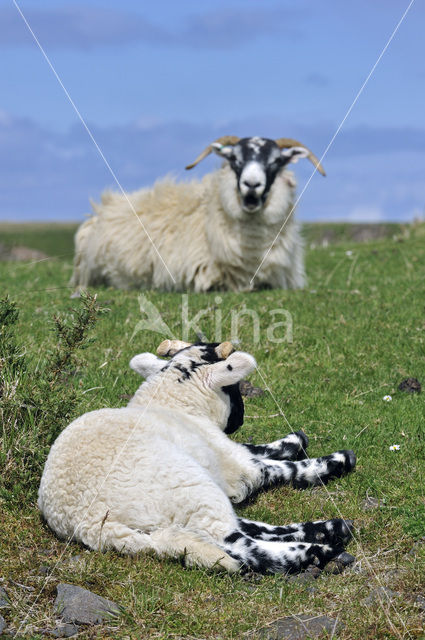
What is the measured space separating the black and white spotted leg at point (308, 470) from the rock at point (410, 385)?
5.75 ft

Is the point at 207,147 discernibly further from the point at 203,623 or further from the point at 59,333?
the point at 203,623

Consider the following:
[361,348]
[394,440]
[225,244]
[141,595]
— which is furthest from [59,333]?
[225,244]

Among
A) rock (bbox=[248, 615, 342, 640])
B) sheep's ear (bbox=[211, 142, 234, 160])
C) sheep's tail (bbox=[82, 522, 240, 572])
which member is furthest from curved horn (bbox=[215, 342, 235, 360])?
sheep's ear (bbox=[211, 142, 234, 160])

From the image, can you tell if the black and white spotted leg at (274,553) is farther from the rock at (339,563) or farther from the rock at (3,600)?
the rock at (3,600)

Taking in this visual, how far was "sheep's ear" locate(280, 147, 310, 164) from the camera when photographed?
39.8 ft

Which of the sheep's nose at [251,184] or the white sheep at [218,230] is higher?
the sheep's nose at [251,184]

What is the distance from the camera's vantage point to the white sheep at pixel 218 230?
38.4ft

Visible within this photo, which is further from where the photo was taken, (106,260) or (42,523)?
(106,260)

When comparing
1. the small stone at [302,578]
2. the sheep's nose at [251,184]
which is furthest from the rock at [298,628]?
the sheep's nose at [251,184]

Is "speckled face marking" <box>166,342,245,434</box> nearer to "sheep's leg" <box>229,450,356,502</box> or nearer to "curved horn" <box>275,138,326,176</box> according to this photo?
"sheep's leg" <box>229,450,356,502</box>

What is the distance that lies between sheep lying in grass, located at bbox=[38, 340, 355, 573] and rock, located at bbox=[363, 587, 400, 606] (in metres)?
0.39

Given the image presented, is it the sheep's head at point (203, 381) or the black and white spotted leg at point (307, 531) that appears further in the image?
the sheep's head at point (203, 381)

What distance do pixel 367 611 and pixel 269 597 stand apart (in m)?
0.50

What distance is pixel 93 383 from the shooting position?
23.2 ft
